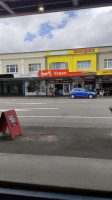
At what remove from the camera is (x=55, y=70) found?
2548 centimetres

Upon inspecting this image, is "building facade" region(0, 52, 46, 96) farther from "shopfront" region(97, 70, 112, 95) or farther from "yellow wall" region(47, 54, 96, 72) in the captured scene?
"shopfront" region(97, 70, 112, 95)

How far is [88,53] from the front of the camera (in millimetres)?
27734

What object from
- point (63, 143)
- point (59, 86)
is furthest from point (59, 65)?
point (63, 143)

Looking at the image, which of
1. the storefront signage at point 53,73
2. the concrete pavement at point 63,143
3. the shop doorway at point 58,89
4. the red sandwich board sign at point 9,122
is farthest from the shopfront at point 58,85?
the red sandwich board sign at point 9,122

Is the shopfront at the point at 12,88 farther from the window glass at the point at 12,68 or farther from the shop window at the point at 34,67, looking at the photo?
the shop window at the point at 34,67

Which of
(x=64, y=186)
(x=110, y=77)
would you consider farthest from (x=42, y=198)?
(x=110, y=77)

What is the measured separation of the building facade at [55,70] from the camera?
88.7ft

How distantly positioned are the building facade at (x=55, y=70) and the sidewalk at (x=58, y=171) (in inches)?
870

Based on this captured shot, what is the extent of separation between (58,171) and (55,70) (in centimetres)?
2316

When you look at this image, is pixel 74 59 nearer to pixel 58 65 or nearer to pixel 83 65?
pixel 83 65

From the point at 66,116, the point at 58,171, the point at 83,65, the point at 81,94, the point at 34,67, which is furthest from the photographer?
the point at 34,67

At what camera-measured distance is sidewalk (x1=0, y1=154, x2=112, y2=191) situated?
2.75m

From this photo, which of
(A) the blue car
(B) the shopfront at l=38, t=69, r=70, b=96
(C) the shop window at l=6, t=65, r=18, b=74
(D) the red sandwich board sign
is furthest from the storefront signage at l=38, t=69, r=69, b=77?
(D) the red sandwich board sign

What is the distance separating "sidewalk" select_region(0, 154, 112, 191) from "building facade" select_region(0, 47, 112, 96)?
2209 centimetres
